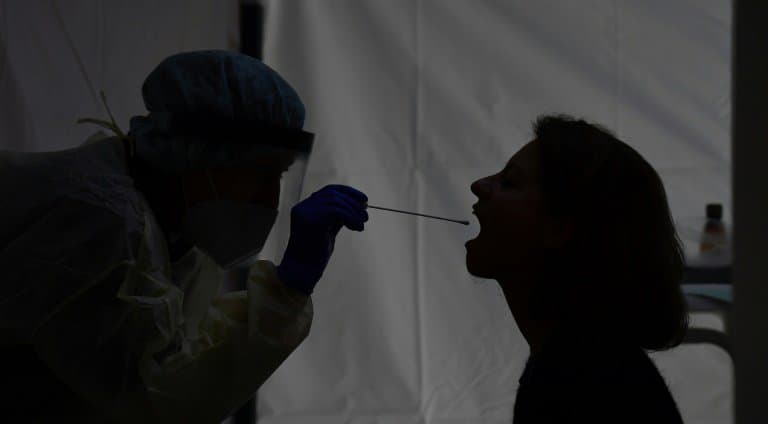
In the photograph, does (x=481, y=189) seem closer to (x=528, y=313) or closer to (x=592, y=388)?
(x=528, y=313)

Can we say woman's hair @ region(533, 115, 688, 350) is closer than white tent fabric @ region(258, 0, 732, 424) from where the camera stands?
Yes

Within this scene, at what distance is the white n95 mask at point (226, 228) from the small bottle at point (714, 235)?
57.2 inches

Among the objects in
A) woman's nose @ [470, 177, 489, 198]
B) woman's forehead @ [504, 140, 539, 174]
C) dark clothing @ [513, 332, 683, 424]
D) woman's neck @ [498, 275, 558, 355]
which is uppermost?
woman's forehead @ [504, 140, 539, 174]

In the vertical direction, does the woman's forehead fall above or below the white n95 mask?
above

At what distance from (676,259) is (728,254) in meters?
1.28

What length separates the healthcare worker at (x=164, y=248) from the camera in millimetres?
954

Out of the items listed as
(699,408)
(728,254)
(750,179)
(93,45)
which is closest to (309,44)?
(93,45)

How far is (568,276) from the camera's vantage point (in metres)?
0.95

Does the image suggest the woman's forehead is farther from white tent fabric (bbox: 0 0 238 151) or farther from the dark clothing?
white tent fabric (bbox: 0 0 238 151)

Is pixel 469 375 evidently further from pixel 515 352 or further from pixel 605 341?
pixel 605 341

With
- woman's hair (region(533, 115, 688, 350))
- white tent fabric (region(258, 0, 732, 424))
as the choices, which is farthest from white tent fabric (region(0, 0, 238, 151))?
woman's hair (region(533, 115, 688, 350))

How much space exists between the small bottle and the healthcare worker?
4.44 ft

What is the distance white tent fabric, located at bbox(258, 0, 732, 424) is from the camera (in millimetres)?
2207

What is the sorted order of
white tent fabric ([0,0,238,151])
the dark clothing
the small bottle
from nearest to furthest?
the dark clothing
white tent fabric ([0,0,238,151])
the small bottle
